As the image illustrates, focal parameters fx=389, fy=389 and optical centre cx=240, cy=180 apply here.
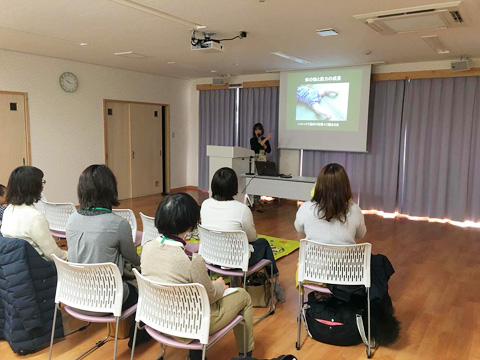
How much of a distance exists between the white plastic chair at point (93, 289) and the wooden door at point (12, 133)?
4882 millimetres

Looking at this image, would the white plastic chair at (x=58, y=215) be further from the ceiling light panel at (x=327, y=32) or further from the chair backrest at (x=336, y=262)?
the ceiling light panel at (x=327, y=32)

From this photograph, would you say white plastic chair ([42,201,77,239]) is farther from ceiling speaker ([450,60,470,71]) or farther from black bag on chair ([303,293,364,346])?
ceiling speaker ([450,60,470,71])

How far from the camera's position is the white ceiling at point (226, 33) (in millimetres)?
3721

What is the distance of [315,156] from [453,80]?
268 cm

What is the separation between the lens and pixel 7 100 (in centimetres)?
619

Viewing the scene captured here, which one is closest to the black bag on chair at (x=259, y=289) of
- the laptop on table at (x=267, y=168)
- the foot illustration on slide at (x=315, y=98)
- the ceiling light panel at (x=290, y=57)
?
the laptop on table at (x=267, y=168)

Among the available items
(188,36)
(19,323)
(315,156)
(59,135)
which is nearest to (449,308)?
(19,323)

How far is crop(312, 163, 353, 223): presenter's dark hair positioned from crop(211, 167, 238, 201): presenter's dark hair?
2.37ft

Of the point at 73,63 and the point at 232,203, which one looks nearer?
the point at 232,203

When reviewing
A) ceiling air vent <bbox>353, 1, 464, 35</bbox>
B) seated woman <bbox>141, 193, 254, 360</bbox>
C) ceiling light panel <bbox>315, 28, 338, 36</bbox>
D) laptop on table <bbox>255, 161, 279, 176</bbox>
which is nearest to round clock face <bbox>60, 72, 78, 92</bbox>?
laptop on table <bbox>255, 161, 279, 176</bbox>

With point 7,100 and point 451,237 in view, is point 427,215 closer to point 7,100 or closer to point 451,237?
point 451,237

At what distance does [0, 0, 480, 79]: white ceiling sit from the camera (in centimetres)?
372

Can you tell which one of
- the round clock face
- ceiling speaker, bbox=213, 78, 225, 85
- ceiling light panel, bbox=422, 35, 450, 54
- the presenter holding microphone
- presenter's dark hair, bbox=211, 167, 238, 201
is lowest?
presenter's dark hair, bbox=211, 167, 238, 201

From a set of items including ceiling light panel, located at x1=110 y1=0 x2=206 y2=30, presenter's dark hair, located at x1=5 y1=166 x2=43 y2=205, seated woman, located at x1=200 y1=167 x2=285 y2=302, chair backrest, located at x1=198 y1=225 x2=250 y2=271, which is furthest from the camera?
ceiling light panel, located at x1=110 y1=0 x2=206 y2=30
